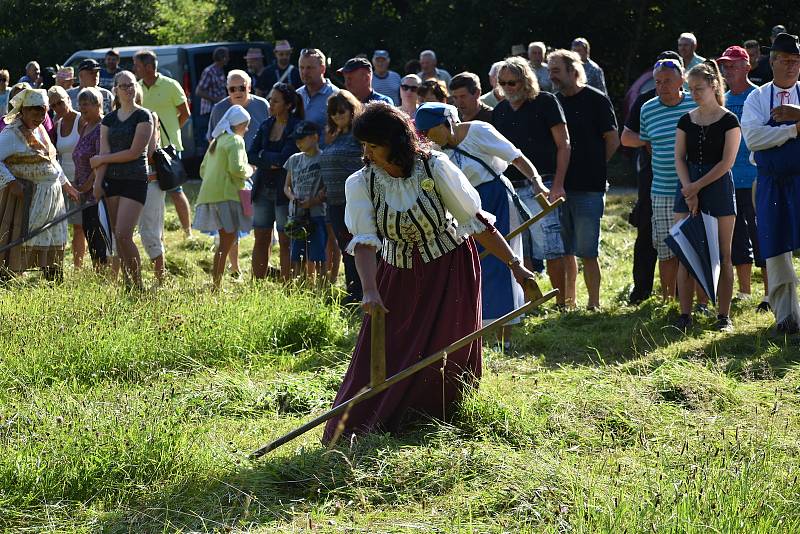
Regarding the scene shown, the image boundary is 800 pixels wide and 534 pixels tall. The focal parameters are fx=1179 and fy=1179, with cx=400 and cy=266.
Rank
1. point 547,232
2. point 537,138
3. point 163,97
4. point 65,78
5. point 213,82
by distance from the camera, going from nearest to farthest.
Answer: point 537,138 < point 547,232 < point 163,97 < point 65,78 < point 213,82

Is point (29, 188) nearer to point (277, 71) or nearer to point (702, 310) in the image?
point (702, 310)

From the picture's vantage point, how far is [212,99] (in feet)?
56.2

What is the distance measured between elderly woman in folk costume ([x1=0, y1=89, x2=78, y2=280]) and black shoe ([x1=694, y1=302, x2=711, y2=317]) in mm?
5193

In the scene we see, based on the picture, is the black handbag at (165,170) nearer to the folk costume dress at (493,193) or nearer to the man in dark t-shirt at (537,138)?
the man in dark t-shirt at (537,138)

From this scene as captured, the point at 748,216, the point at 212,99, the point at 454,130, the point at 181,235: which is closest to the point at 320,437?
the point at 454,130

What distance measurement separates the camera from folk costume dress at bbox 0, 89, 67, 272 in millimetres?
9969

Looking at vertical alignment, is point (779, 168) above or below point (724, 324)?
above

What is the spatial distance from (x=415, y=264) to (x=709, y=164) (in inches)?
128

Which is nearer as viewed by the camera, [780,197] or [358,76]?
[780,197]

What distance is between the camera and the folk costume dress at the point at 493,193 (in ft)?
25.0

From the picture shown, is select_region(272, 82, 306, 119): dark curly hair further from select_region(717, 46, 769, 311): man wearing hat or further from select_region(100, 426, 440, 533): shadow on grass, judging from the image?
select_region(100, 426, 440, 533): shadow on grass

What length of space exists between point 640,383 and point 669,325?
7.02 ft

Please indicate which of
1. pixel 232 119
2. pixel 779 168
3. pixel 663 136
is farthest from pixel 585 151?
pixel 232 119

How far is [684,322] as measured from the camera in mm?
8430
